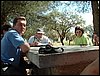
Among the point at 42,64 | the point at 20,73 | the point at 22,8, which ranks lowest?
the point at 20,73

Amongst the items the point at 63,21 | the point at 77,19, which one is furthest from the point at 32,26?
the point at 77,19

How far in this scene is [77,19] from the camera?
130ft

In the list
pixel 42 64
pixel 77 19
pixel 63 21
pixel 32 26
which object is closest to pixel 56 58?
pixel 42 64

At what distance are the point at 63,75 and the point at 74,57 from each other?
0.22m

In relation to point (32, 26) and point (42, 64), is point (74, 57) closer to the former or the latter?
point (42, 64)

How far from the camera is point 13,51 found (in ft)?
8.89

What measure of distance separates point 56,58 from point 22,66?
34.5 inches

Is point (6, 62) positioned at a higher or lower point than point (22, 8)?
lower

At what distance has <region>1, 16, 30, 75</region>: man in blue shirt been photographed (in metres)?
2.57

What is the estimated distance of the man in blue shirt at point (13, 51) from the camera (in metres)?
2.57

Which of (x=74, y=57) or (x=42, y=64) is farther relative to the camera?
(x=74, y=57)

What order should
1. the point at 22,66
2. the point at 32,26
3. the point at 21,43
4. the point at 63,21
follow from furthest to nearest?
the point at 63,21 < the point at 32,26 < the point at 22,66 < the point at 21,43

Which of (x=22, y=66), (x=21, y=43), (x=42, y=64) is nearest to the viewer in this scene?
(x=42, y=64)

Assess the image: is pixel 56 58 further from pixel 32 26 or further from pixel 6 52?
pixel 32 26
